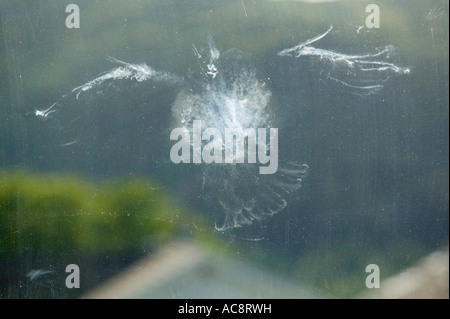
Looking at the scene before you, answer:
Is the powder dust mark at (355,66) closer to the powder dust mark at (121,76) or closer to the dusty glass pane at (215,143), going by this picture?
the dusty glass pane at (215,143)

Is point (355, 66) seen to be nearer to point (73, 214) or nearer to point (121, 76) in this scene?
point (121, 76)

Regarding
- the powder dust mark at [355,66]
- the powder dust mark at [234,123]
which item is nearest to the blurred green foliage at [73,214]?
the powder dust mark at [234,123]

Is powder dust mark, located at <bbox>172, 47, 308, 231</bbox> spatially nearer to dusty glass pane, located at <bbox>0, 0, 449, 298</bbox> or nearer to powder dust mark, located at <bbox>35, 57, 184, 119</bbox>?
dusty glass pane, located at <bbox>0, 0, 449, 298</bbox>

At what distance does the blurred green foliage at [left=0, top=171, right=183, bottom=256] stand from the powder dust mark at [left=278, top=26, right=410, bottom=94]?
834 millimetres

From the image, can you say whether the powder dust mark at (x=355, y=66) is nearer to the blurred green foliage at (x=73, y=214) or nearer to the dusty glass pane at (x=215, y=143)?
the dusty glass pane at (x=215, y=143)

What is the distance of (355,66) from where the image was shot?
186cm

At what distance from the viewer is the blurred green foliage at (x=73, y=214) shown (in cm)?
183

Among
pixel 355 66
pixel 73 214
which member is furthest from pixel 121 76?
pixel 355 66

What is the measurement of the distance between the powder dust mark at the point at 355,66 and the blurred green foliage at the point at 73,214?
83 cm

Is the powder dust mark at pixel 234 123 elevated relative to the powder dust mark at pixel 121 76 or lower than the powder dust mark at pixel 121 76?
lower

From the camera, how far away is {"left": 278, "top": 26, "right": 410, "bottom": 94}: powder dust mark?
6.06ft

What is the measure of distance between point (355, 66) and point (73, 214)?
129 cm

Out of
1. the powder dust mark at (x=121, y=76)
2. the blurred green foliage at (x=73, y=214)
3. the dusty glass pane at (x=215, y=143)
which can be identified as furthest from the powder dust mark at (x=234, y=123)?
the blurred green foliage at (x=73, y=214)

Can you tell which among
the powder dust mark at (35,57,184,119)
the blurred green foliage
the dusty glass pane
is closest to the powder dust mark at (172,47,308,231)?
the dusty glass pane
